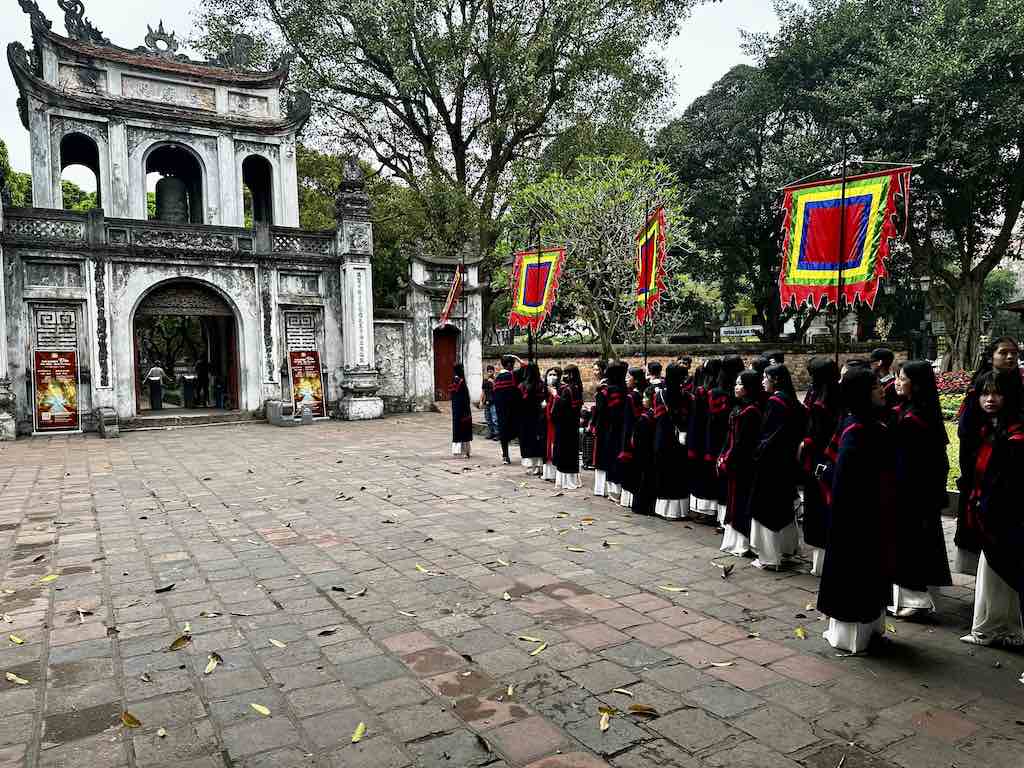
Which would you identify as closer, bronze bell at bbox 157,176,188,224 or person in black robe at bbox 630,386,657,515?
person in black robe at bbox 630,386,657,515

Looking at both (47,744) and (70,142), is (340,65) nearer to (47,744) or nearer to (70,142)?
(70,142)

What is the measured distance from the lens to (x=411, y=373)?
2103 centimetres

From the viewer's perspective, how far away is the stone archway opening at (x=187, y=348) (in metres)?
18.6

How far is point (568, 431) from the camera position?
9.66 meters

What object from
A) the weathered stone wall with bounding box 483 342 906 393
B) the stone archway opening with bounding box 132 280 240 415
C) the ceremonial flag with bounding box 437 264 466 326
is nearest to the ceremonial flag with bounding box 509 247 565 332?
the ceremonial flag with bounding box 437 264 466 326

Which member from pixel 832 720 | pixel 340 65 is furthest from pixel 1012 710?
pixel 340 65

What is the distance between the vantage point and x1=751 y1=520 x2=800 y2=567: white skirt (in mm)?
5898

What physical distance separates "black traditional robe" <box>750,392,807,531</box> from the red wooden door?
637 inches

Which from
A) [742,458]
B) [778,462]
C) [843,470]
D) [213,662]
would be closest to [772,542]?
[778,462]

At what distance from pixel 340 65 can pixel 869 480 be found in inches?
931

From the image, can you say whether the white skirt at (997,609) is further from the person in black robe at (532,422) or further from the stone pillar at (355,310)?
the stone pillar at (355,310)

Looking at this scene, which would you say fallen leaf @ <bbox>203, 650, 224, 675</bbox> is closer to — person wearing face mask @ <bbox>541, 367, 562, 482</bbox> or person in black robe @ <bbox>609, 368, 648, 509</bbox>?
person in black robe @ <bbox>609, 368, 648, 509</bbox>

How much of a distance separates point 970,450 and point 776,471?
136 centimetres

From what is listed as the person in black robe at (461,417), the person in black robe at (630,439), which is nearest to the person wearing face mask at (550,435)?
the person in black robe at (630,439)
